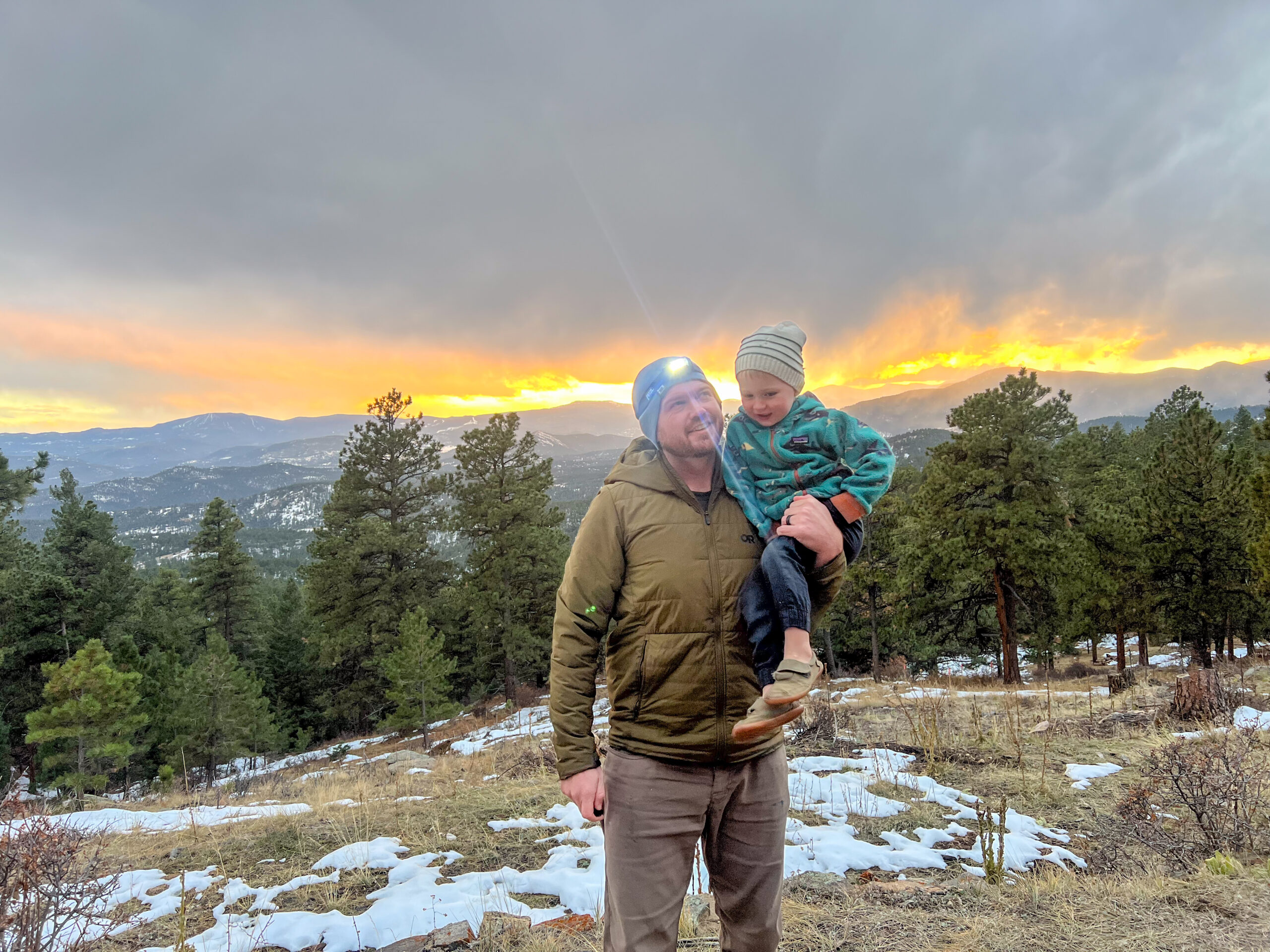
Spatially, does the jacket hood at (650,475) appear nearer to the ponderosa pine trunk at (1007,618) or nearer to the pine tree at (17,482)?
the ponderosa pine trunk at (1007,618)

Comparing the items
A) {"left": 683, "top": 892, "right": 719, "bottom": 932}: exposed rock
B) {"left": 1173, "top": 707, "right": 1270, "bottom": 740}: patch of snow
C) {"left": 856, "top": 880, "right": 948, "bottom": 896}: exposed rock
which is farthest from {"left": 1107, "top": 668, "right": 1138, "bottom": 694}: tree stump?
{"left": 683, "top": 892, "right": 719, "bottom": 932}: exposed rock

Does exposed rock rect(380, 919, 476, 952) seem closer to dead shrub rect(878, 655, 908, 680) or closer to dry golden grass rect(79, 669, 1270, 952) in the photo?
dry golden grass rect(79, 669, 1270, 952)

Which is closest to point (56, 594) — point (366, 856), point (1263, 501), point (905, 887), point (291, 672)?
point (291, 672)

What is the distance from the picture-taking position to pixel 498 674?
3117 cm

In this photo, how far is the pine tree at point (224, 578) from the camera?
3231 centimetres

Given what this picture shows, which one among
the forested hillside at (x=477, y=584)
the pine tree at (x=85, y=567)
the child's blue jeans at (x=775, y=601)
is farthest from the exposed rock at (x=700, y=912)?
the pine tree at (x=85, y=567)

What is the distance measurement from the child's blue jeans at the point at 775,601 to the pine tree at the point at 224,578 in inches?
1469

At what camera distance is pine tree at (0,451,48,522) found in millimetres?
20938

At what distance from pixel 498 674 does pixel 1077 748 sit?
28.3 metres

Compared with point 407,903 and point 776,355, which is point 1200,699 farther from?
point 407,903

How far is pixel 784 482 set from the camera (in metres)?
2.38

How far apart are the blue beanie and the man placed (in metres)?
0.08

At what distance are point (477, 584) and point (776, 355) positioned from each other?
69.6 feet

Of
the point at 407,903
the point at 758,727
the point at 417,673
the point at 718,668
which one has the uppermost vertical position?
the point at 718,668
